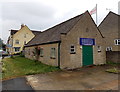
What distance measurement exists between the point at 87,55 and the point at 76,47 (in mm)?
2250

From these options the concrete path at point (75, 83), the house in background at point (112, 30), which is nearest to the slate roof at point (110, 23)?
the house in background at point (112, 30)

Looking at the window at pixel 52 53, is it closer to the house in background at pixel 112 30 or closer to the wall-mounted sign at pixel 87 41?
the wall-mounted sign at pixel 87 41

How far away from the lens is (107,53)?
57.2 feet

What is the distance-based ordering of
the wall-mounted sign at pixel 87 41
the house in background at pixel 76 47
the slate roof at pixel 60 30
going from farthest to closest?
the wall-mounted sign at pixel 87 41 < the slate roof at pixel 60 30 < the house in background at pixel 76 47

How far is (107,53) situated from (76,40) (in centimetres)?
709

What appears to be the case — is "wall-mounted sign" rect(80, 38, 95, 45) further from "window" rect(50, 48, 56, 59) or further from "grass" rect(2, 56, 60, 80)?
"grass" rect(2, 56, 60, 80)

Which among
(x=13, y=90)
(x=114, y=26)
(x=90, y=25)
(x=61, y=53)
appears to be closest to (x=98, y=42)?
(x=90, y=25)

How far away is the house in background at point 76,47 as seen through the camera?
12.7 metres

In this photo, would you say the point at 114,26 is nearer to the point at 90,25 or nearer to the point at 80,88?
the point at 90,25

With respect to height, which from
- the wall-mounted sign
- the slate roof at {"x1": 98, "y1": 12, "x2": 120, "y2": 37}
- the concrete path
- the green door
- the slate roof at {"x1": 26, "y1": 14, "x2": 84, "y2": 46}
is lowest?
the concrete path

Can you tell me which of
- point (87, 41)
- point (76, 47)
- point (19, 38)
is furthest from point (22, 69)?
point (19, 38)

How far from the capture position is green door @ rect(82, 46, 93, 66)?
14.3 metres

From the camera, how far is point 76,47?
44.8ft

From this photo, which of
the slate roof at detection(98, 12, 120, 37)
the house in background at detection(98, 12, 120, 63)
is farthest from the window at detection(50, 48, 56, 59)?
the slate roof at detection(98, 12, 120, 37)
